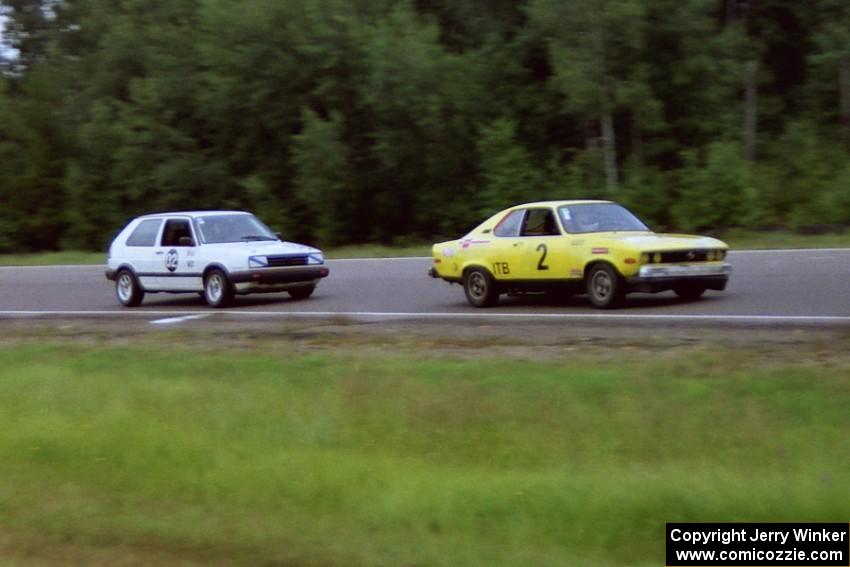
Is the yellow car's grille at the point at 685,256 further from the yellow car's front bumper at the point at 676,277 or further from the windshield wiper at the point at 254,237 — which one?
the windshield wiper at the point at 254,237

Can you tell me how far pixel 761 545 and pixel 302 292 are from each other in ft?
48.0

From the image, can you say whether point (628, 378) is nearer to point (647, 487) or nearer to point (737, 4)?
point (647, 487)

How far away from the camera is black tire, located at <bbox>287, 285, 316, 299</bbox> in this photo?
65.7 ft

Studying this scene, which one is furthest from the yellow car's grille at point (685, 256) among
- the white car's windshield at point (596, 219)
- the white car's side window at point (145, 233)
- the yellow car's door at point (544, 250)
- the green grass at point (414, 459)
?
the white car's side window at point (145, 233)

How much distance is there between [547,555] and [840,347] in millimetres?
6722

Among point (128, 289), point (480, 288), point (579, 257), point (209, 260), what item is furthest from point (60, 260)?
point (579, 257)

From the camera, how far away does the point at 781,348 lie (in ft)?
40.5

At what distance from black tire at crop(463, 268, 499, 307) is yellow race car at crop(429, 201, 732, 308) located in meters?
0.01

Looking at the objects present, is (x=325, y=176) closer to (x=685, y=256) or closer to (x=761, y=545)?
(x=685, y=256)

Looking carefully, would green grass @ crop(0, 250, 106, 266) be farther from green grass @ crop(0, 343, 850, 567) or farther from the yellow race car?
green grass @ crop(0, 343, 850, 567)

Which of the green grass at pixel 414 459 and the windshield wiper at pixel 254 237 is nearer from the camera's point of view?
the green grass at pixel 414 459

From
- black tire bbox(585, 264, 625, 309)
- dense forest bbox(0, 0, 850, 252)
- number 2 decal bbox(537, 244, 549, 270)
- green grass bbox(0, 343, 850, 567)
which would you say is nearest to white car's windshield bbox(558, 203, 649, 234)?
number 2 decal bbox(537, 244, 549, 270)

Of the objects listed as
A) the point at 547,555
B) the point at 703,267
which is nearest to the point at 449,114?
the point at 703,267

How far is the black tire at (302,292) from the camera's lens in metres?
20.0
